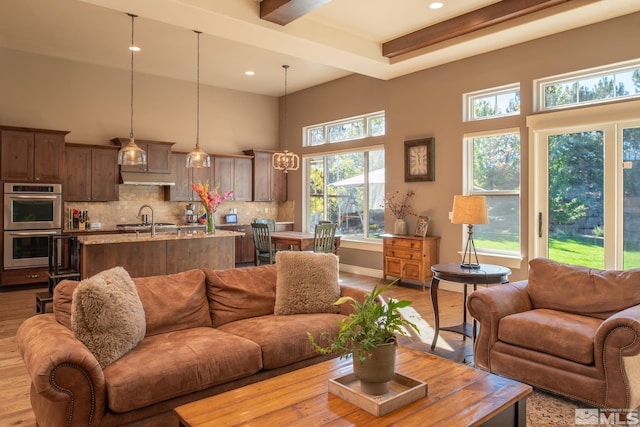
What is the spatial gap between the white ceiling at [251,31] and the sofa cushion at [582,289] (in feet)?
9.27

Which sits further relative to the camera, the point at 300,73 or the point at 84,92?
the point at 300,73

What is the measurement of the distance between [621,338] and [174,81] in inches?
311

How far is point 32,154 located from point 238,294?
504 centimetres

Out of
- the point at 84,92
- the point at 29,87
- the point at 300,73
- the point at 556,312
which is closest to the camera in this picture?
the point at 556,312

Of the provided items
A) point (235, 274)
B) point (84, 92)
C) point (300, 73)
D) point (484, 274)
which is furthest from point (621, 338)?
point (84, 92)

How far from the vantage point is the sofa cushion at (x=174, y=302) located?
279 cm

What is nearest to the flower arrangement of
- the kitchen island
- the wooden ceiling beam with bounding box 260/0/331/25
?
the kitchen island

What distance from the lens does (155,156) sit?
25.1 feet

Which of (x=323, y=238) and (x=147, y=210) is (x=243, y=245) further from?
(x=323, y=238)

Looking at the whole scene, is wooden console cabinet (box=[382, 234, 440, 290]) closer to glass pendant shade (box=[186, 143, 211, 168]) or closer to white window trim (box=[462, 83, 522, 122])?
white window trim (box=[462, 83, 522, 122])

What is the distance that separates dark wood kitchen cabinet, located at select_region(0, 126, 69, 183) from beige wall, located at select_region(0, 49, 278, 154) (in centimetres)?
51

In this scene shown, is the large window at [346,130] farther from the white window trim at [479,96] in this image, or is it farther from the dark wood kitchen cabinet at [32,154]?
the dark wood kitchen cabinet at [32,154]

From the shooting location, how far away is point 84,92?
7211 millimetres

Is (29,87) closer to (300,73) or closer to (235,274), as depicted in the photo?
(300,73)
